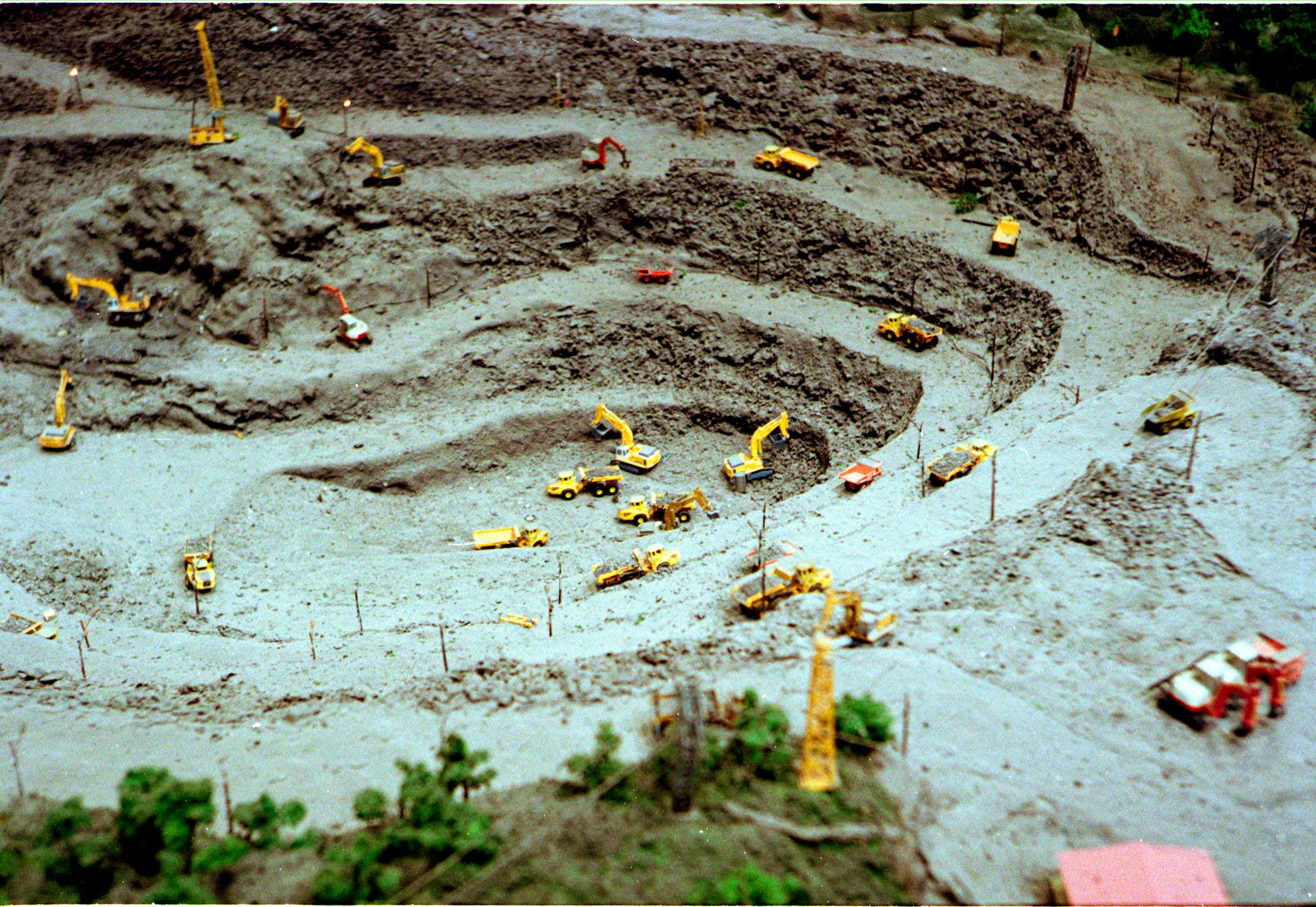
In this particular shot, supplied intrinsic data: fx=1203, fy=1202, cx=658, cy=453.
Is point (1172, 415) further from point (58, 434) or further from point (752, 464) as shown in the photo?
point (58, 434)

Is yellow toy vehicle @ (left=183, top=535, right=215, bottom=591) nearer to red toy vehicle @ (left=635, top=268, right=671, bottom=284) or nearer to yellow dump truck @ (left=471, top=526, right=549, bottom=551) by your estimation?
yellow dump truck @ (left=471, top=526, right=549, bottom=551)

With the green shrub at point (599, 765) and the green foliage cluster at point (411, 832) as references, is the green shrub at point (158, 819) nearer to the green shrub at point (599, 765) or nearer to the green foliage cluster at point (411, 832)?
the green foliage cluster at point (411, 832)

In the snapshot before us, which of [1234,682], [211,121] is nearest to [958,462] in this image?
[1234,682]

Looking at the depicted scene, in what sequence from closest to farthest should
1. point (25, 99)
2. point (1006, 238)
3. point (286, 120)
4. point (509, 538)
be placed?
point (509, 538) → point (1006, 238) → point (286, 120) → point (25, 99)

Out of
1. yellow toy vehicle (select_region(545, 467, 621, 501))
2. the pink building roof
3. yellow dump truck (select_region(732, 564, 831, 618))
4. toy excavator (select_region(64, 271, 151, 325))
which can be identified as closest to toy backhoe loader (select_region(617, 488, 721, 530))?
yellow toy vehicle (select_region(545, 467, 621, 501))

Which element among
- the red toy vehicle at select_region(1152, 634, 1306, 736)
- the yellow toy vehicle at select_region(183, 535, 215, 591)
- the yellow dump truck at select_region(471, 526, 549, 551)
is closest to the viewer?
the red toy vehicle at select_region(1152, 634, 1306, 736)
